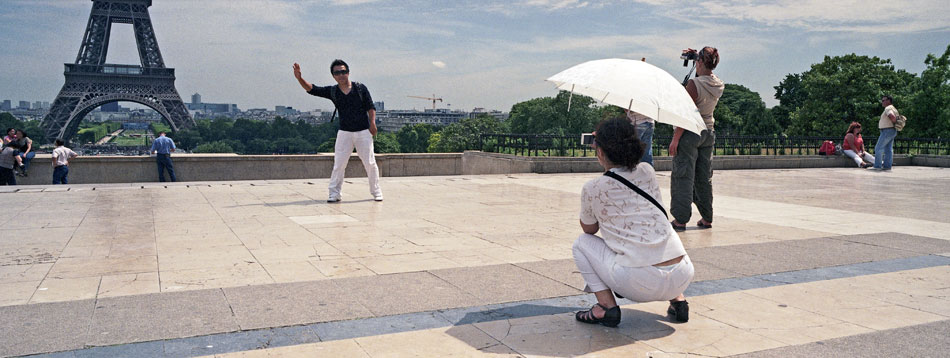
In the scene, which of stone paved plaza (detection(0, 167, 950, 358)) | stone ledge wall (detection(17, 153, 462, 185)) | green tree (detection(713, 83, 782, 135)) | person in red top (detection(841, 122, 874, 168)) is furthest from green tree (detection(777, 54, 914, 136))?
stone paved plaza (detection(0, 167, 950, 358))

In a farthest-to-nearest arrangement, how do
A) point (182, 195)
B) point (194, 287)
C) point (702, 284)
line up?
1. point (182, 195)
2. point (702, 284)
3. point (194, 287)

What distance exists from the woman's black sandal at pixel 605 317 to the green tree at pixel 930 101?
156ft

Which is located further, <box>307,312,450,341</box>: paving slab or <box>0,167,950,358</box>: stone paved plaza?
<box>307,312,450,341</box>: paving slab

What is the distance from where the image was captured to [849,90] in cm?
5062

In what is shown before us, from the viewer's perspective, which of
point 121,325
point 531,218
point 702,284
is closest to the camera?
point 121,325

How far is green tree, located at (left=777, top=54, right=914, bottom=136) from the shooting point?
4978 centimetres

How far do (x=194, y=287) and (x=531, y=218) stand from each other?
444 centimetres

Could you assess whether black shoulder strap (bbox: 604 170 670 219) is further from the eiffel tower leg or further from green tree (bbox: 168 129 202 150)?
the eiffel tower leg

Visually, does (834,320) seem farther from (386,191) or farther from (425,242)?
(386,191)

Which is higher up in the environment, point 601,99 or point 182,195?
point 601,99

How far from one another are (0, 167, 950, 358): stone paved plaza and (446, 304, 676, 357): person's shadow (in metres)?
0.02

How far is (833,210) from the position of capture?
374 inches

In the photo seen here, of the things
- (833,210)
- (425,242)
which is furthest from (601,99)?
(833,210)

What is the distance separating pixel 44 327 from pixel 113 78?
70.4 metres
